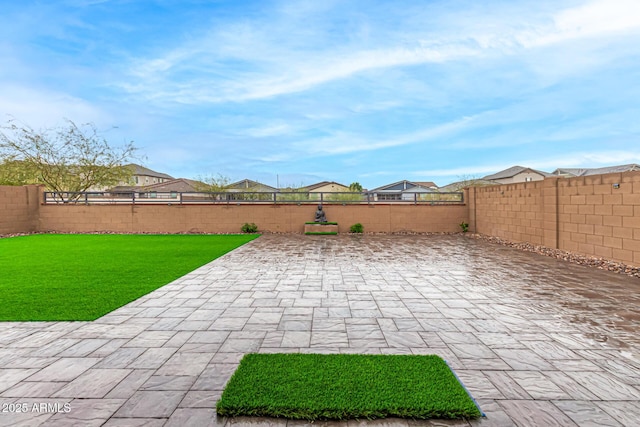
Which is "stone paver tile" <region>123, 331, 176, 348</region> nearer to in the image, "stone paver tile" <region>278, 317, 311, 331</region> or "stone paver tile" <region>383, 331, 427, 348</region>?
"stone paver tile" <region>278, 317, 311, 331</region>

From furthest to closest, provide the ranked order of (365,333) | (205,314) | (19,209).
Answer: (19,209)
(205,314)
(365,333)

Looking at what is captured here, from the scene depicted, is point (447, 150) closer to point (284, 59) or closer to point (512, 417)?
point (284, 59)

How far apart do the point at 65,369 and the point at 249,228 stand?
32.2ft

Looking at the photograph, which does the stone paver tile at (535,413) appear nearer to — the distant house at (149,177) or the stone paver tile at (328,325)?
the stone paver tile at (328,325)

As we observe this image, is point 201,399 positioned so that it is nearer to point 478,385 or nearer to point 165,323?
point 165,323

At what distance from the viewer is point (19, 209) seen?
1152cm

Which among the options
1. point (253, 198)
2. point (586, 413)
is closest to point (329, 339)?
point (586, 413)

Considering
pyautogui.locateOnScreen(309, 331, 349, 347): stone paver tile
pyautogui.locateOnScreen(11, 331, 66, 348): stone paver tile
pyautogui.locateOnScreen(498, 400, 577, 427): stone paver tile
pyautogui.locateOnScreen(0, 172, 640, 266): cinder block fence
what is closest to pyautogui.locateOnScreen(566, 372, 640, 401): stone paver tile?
pyautogui.locateOnScreen(498, 400, 577, 427): stone paver tile

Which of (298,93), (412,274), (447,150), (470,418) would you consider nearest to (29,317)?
(470,418)

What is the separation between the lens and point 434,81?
1269 centimetres

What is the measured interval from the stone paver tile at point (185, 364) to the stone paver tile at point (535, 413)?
2003 millimetres

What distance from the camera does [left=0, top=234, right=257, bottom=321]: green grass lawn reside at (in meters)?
3.54

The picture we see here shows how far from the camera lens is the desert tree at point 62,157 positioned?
13.4m

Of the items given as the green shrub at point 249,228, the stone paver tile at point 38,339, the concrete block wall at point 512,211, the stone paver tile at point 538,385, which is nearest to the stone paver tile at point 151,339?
the stone paver tile at point 38,339
